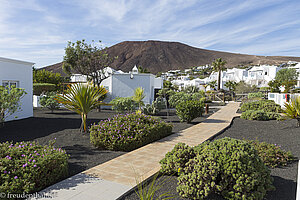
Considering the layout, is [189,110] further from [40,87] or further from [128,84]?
[40,87]

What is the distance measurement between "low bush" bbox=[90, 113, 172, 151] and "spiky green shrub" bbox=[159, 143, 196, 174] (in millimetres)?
2037

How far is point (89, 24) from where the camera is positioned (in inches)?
737

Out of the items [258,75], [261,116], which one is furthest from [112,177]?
[258,75]

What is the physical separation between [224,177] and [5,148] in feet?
13.0

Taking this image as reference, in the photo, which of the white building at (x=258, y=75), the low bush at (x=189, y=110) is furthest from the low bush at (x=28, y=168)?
the white building at (x=258, y=75)

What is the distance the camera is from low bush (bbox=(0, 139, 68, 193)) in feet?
10.5

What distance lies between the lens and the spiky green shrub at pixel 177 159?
3857 millimetres

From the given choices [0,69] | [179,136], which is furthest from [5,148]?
[0,69]

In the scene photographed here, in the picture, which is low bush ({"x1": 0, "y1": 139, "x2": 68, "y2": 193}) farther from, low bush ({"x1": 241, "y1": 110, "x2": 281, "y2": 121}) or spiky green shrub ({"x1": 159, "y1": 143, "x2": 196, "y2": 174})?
low bush ({"x1": 241, "y1": 110, "x2": 281, "y2": 121})

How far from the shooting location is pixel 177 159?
12.6 feet

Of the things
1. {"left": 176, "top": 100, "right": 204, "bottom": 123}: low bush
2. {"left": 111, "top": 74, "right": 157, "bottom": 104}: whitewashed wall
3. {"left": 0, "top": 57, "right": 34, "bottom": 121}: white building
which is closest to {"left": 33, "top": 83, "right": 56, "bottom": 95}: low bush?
{"left": 111, "top": 74, "right": 157, "bottom": 104}: whitewashed wall

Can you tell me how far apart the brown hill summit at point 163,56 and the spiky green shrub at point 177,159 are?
477 ft

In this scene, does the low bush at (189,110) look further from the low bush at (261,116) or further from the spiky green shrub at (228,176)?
the spiky green shrub at (228,176)

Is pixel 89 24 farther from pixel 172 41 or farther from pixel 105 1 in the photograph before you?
pixel 172 41
